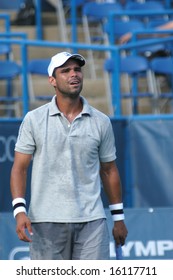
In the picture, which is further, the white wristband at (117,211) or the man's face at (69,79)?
the white wristband at (117,211)

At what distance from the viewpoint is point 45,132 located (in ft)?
20.1

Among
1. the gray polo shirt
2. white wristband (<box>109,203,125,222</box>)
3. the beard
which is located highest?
the beard

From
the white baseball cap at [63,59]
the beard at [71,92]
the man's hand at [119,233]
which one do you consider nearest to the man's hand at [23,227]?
the man's hand at [119,233]

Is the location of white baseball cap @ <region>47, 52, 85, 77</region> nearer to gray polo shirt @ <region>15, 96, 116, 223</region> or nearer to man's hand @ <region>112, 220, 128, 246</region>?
gray polo shirt @ <region>15, 96, 116, 223</region>

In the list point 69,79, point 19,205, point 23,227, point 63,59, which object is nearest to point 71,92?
point 69,79

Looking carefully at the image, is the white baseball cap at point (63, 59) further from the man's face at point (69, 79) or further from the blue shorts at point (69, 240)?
the blue shorts at point (69, 240)

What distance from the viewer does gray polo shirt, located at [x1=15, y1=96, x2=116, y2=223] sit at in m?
6.11

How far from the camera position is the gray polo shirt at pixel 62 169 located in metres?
6.11

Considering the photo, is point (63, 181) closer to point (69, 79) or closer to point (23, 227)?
point (23, 227)

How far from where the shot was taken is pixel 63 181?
20.1 ft

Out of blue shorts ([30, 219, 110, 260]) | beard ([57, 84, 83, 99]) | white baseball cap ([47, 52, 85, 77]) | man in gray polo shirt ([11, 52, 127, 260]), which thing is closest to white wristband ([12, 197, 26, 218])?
man in gray polo shirt ([11, 52, 127, 260])
